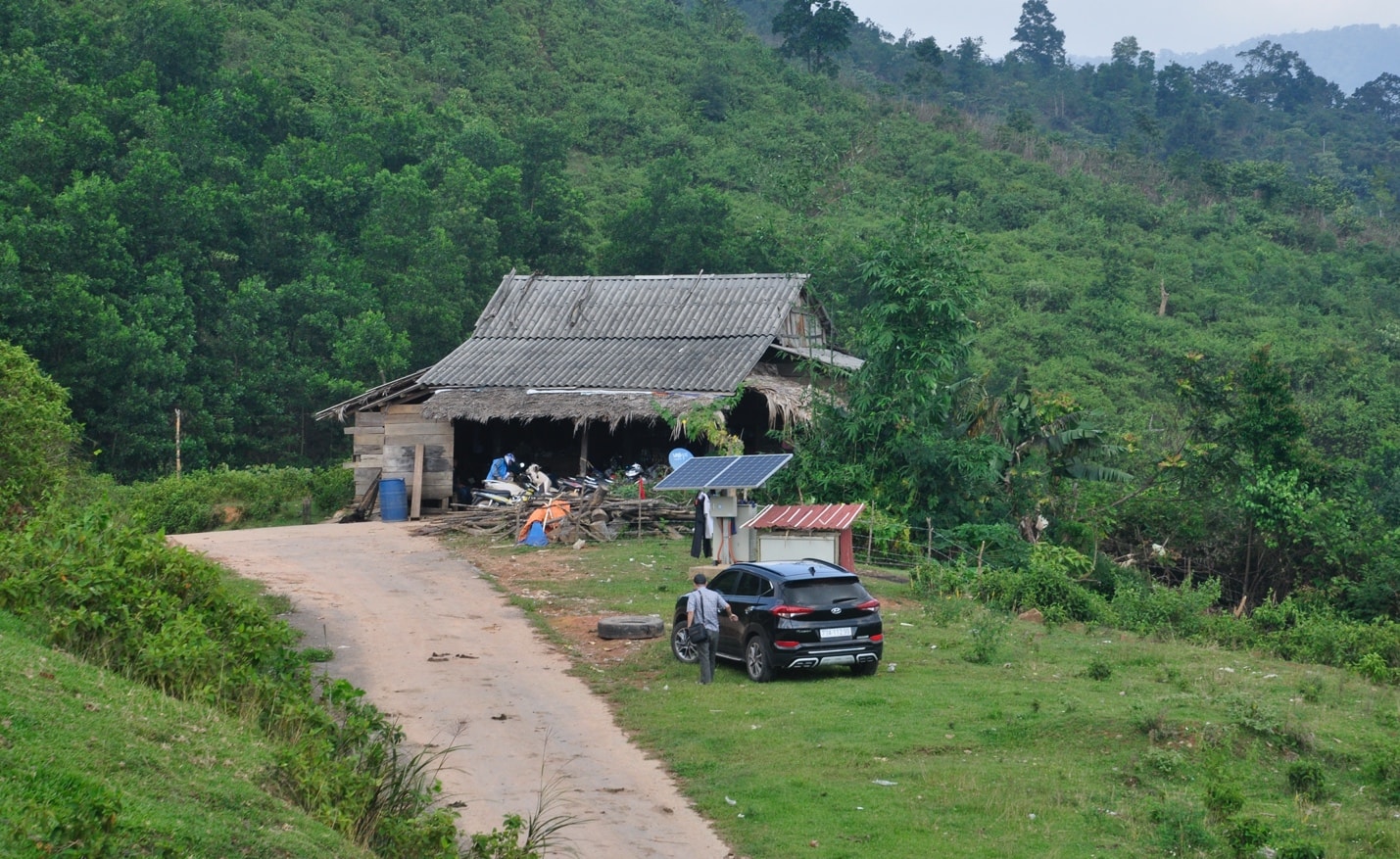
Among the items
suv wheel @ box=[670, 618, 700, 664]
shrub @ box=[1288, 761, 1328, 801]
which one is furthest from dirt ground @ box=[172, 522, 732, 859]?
shrub @ box=[1288, 761, 1328, 801]

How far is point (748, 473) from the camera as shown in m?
21.8

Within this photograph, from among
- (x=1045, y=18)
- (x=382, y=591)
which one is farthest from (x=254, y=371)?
(x=1045, y=18)

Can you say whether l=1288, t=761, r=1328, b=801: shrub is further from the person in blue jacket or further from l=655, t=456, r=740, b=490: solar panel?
the person in blue jacket

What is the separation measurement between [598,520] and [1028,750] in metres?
14.9

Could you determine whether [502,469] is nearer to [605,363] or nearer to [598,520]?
[605,363]

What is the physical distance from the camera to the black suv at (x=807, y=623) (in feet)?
49.4

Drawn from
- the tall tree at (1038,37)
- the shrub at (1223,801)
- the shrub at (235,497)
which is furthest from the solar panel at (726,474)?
the tall tree at (1038,37)

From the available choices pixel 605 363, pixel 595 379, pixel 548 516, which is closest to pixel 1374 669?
pixel 548 516

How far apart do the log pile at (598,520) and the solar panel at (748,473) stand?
15.6 feet

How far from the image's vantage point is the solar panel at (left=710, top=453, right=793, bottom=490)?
2138cm

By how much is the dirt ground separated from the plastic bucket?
14.9ft

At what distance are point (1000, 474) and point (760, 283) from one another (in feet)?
33.6

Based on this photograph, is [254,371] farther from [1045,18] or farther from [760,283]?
[1045,18]

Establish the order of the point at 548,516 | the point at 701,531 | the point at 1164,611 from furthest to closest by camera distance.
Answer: the point at 548,516, the point at 701,531, the point at 1164,611
